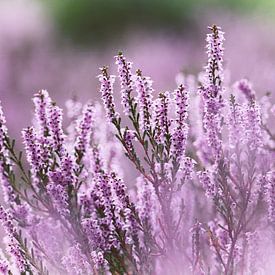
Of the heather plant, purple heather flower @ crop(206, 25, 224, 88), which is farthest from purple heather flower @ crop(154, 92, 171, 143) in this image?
purple heather flower @ crop(206, 25, 224, 88)

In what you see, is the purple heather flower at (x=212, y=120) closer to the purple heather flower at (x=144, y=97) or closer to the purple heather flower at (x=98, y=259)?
the purple heather flower at (x=144, y=97)

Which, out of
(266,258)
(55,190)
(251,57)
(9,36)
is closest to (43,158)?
(55,190)

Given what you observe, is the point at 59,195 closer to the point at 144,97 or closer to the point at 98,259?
the point at 98,259

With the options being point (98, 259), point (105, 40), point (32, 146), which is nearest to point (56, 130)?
point (32, 146)

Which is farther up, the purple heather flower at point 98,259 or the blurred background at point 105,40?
the blurred background at point 105,40

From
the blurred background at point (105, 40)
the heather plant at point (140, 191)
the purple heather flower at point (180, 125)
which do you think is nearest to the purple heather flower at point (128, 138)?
the heather plant at point (140, 191)

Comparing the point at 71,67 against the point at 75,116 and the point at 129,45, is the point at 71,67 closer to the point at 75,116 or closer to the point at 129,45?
the point at 129,45
